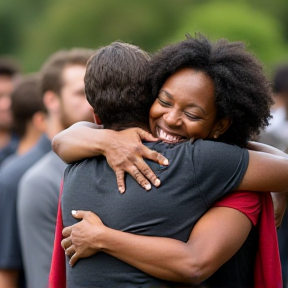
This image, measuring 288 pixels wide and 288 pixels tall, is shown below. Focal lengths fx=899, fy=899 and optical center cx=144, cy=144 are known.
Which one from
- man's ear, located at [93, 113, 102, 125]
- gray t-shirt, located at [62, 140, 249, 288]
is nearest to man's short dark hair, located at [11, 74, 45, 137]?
man's ear, located at [93, 113, 102, 125]

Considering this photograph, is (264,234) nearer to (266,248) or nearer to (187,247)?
(266,248)

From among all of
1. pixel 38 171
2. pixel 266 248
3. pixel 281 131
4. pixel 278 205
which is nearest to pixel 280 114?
pixel 281 131

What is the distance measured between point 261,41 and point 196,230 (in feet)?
96.5

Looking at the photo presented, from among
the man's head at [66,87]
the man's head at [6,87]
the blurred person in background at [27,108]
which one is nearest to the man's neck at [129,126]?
the man's head at [66,87]

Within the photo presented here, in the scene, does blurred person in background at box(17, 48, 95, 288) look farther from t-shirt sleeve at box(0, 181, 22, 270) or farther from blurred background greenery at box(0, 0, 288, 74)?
blurred background greenery at box(0, 0, 288, 74)

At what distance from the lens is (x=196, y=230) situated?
3.55 m

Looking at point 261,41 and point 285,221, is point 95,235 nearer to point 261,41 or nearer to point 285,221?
point 285,221

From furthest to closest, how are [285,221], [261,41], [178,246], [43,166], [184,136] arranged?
[261,41]
[285,221]
[43,166]
[184,136]
[178,246]

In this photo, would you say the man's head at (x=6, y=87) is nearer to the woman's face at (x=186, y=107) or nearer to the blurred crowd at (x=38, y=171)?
the blurred crowd at (x=38, y=171)

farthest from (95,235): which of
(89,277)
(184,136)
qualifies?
(184,136)

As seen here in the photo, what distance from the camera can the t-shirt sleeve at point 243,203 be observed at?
3.59 meters

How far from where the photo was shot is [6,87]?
399 inches

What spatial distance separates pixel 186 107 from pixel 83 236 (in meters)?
0.67

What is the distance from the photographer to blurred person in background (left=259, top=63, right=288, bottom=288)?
7.39 m
